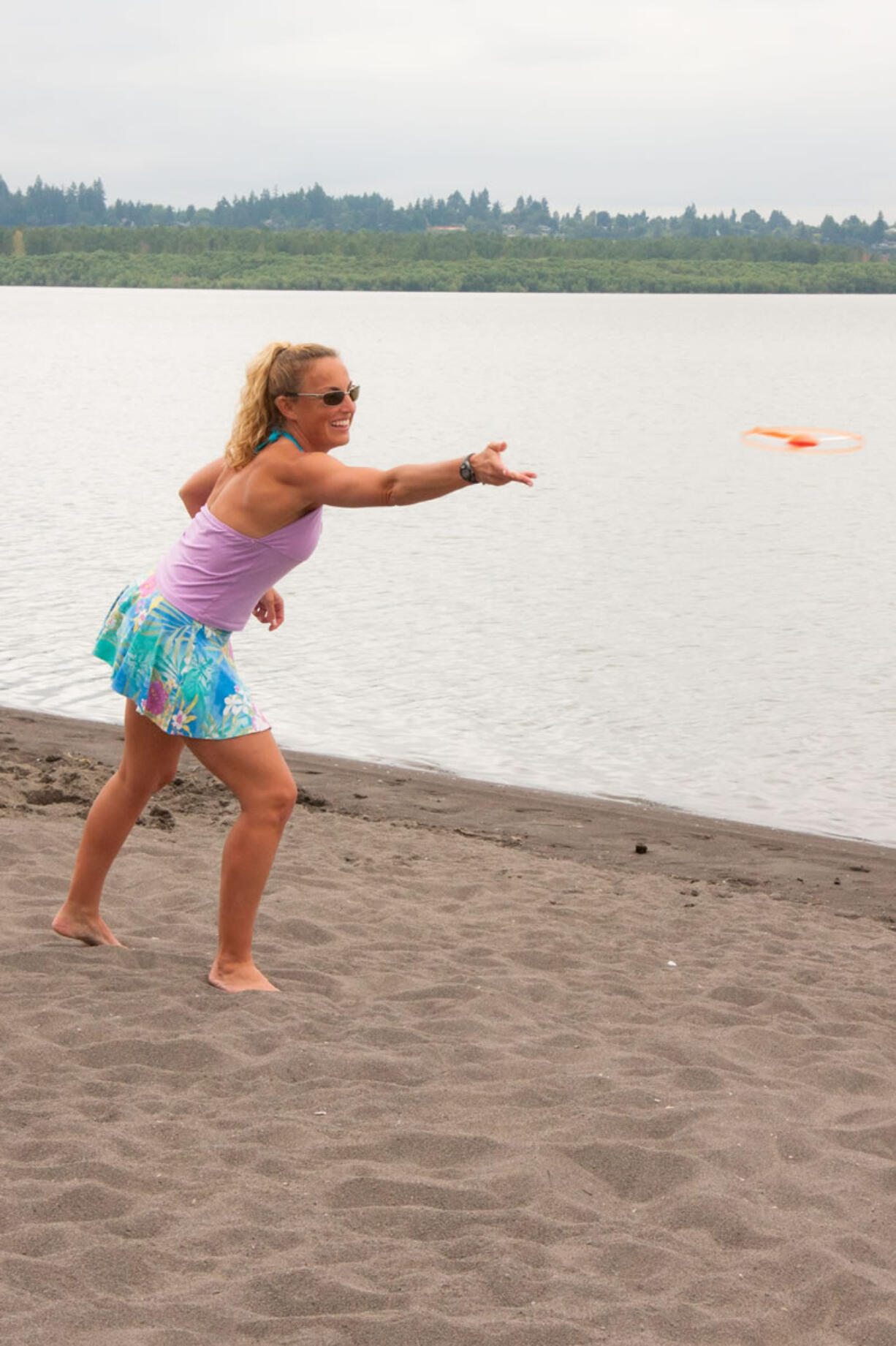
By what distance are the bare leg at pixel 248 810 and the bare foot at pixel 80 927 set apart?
637 mm

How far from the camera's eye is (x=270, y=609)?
5695mm

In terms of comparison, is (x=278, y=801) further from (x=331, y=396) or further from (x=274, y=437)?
(x=331, y=396)

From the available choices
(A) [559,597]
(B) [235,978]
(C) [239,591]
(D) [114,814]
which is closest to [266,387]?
(C) [239,591]

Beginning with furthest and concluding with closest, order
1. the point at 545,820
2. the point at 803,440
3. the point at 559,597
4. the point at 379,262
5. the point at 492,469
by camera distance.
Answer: the point at 379,262
the point at 559,597
the point at 545,820
the point at 803,440
the point at 492,469

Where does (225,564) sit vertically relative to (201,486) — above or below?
below

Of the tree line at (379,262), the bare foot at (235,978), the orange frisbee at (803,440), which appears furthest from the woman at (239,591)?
the tree line at (379,262)

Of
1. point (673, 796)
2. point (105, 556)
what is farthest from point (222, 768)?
point (105, 556)

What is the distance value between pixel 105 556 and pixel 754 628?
24.9ft

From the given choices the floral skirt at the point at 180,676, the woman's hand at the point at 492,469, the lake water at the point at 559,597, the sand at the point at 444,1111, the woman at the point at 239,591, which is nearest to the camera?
the sand at the point at 444,1111

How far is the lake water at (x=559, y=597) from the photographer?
37.0 ft

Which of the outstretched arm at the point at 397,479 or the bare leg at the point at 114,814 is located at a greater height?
the outstretched arm at the point at 397,479

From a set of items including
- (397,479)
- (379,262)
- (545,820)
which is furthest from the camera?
(379,262)

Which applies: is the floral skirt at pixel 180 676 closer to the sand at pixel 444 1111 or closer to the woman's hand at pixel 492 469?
the sand at pixel 444 1111

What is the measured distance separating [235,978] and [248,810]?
0.66m
